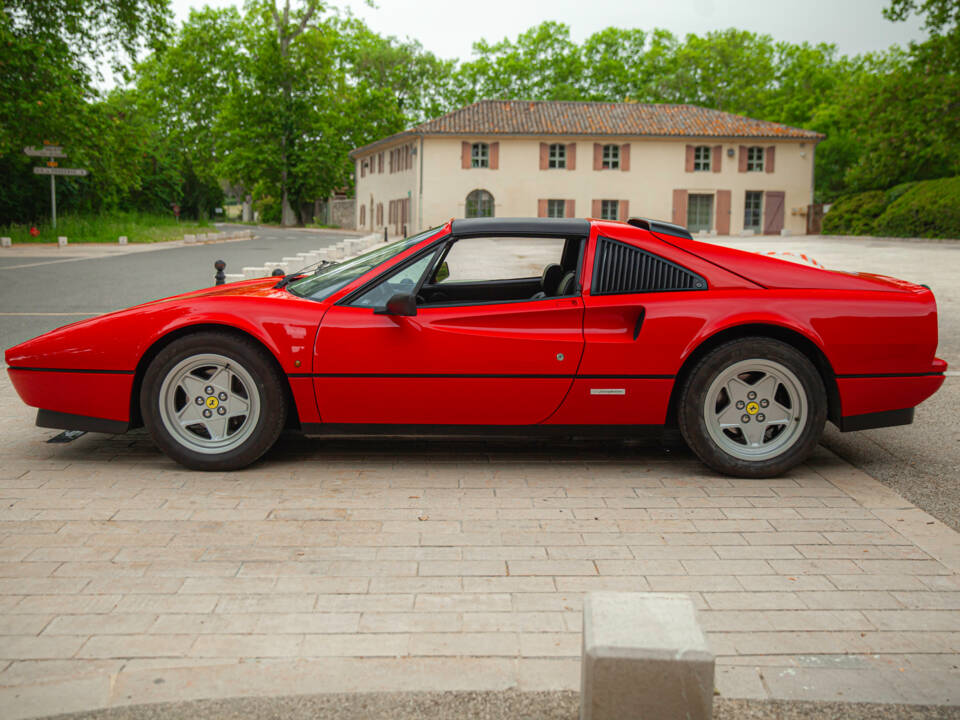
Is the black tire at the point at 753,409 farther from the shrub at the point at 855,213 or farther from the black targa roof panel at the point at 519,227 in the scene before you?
the shrub at the point at 855,213

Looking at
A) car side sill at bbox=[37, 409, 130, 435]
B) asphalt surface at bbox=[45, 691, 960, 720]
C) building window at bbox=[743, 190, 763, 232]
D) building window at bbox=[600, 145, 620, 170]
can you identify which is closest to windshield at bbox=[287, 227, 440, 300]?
car side sill at bbox=[37, 409, 130, 435]

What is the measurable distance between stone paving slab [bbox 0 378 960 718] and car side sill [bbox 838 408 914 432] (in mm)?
286

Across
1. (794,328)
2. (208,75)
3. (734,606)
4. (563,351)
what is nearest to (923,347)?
(794,328)

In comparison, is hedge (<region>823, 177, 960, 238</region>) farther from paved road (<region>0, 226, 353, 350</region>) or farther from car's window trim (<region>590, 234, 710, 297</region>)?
car's window trim (<region>590, 234, 710, 297</region>)

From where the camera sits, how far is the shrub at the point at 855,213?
139 feet

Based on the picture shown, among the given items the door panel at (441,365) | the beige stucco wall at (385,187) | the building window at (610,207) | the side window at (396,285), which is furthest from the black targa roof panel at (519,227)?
the building window at (610,207)

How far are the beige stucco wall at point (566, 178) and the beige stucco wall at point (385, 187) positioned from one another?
77cm

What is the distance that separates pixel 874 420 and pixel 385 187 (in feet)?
177

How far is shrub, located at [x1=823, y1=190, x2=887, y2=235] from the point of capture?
4222cm

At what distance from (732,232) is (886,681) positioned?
164ft

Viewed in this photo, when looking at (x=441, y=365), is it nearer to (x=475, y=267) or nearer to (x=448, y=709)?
(x=475, y=267)

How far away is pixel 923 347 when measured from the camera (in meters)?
4.73

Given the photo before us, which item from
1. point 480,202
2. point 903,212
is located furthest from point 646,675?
point 480,202

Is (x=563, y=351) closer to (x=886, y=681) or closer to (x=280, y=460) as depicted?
(x=280, y=460)
